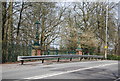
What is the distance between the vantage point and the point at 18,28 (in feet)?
92.7

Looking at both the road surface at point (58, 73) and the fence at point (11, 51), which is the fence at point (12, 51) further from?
the road surface at point (58, 73)

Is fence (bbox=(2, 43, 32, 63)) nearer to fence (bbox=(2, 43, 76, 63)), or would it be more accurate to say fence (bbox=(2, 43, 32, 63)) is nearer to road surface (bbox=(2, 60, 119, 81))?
fence (bbox=(2, 43, 76, 63))

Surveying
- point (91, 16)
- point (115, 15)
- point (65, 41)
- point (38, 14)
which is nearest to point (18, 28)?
point (38, 14)

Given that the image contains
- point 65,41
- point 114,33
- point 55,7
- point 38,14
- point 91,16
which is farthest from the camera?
point 114,33

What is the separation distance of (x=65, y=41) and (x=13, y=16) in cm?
1464

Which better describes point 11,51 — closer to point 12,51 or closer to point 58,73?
point 12,51

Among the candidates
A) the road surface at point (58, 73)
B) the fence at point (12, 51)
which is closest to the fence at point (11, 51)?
the fence at point (12, 51)

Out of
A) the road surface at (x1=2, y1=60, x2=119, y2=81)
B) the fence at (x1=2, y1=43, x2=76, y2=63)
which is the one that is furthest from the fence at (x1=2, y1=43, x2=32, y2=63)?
the road surface at (x1=2, y1=60, x2=119, y2=81)

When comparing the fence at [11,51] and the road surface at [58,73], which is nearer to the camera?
the road surface at [58,73]

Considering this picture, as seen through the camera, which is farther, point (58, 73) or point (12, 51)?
point (12, 51)

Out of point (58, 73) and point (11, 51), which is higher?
point (11, 51)

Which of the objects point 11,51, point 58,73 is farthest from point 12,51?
point 58,73

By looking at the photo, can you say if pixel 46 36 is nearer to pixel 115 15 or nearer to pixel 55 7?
pixel 55 7

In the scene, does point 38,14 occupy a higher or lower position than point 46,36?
higher
